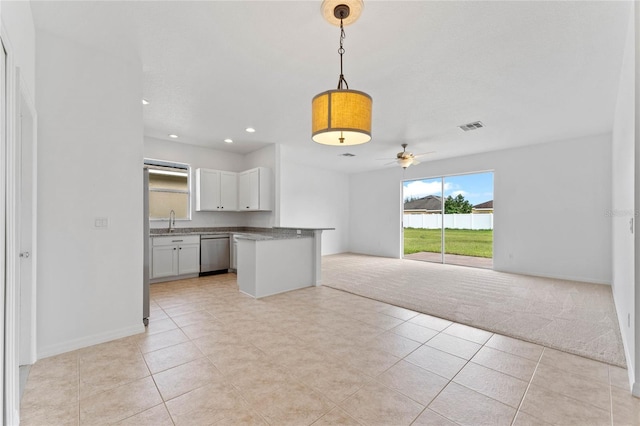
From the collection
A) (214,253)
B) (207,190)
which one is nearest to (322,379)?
(214,253)

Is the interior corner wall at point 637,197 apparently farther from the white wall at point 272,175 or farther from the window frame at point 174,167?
the window frame at point 174,167

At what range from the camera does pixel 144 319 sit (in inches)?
127

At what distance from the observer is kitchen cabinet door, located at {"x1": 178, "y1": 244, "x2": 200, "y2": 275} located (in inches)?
213

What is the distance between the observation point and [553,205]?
18.6 feet

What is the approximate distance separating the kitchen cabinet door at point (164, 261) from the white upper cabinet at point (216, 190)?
1.11 metres

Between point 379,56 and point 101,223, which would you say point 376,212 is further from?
point 101,223

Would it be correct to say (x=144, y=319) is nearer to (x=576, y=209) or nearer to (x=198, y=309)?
(x=198, y=309)

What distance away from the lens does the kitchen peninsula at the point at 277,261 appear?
14.3ft

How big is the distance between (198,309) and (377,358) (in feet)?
8.06

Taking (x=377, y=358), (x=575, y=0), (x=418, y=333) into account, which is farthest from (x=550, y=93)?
(x=377, y=358)

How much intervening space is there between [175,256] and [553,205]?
750 centimetres

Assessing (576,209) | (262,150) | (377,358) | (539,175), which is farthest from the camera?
(262,150)

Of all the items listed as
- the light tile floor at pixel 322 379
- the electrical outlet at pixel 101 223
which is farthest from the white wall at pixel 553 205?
the electrical outlet at pixel 101 223

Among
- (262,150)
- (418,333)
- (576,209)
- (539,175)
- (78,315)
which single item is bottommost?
(418,333)
